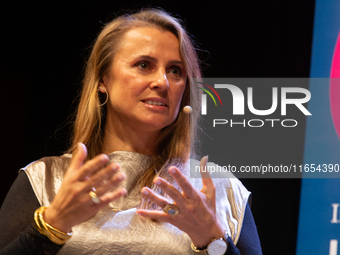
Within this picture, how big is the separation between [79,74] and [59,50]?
158 mm

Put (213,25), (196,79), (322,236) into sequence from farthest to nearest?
(213,25) < (322,236) < (196,79)

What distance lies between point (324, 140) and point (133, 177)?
85 centimetres

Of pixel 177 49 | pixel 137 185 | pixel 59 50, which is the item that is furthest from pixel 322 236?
pixel 59 50

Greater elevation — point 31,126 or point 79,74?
point 79,74

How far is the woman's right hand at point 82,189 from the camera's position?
96 centimetres

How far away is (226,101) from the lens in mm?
1612

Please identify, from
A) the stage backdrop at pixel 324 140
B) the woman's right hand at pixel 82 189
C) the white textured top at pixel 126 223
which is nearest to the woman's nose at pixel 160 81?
the white textured top at pixel 126 223

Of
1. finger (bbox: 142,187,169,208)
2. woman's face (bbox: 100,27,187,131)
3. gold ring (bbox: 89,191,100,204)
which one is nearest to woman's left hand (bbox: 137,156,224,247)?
finger (bbox: 142,187,169,208)

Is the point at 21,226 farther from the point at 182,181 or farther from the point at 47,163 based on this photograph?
the point at 182,181

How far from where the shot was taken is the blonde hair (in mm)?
1466

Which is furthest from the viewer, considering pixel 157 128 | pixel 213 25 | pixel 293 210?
pixel 213 25

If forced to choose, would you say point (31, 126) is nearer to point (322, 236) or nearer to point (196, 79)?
point (196, 79)

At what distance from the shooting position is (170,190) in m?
0.99

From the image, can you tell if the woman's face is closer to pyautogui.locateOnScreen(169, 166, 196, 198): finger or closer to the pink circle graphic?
pyautogui.locateOnScreen(169, 166, 196, 198): finger
